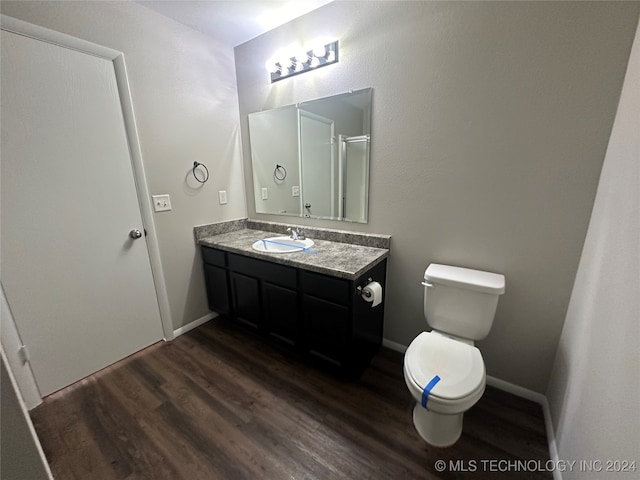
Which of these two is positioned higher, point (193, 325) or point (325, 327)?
point (325, 327)

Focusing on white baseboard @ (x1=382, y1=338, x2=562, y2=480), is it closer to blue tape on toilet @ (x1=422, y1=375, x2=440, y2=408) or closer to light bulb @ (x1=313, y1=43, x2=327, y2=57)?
blue tape on toilet @ (x1=422, y1=375, x2=440, y2=408)

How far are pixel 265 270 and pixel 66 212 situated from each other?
1223mm

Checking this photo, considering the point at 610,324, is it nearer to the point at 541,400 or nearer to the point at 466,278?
the point at 466,278

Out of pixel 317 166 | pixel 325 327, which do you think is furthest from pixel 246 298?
pixel 317 166

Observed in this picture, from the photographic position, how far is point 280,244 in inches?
82.7

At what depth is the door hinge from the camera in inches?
56.9

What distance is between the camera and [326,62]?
5.89 ft

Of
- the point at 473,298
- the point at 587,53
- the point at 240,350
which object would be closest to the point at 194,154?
the point at 240,350

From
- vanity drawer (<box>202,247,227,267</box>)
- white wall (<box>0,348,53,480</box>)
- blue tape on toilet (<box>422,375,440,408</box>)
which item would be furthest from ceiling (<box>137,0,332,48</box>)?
blue tape on toilet (<box>422,375,440,408</box>)

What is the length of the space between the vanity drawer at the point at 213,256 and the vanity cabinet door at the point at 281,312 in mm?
480

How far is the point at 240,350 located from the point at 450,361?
1479 mm

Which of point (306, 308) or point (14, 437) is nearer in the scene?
point (14, 437)

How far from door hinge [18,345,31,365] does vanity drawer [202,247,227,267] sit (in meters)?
1.12

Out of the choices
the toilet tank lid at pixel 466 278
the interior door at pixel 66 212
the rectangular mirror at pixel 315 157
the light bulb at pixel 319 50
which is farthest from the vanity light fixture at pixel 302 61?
the toilet tank lid at pixel 466 278
